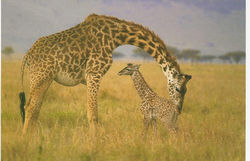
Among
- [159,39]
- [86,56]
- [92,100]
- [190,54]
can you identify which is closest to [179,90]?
[159,39]

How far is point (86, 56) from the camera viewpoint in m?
4.88

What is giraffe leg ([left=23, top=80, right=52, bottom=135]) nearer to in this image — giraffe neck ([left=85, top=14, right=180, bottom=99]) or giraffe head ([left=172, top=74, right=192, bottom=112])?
giraffe neck ([left=85, top=14, right=180, bottom=99])

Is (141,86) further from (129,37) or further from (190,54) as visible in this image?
(190,54)

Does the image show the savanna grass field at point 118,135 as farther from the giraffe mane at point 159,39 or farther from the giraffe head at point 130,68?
the giraffe mane at point 159,39

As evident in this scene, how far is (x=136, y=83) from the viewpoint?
16.0ft

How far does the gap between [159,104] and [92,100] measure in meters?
1.30

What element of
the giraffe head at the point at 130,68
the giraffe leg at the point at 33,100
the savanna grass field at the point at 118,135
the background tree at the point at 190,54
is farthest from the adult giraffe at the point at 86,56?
the background tree at the point at 190,54

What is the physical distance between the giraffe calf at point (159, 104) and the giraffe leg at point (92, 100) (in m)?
0.56

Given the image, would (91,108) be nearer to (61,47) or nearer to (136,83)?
(136,83)

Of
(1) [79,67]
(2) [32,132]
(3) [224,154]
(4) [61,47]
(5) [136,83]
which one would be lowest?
(3) [224,154]

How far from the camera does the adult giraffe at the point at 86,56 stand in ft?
15.2
